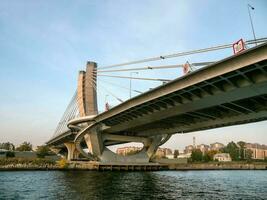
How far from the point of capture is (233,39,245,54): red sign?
2694 centimetres

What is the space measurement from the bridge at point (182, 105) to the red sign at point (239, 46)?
430mm

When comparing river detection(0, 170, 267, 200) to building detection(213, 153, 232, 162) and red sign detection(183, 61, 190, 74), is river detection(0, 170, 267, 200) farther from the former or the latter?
building detection(213, 153, 232, 162)

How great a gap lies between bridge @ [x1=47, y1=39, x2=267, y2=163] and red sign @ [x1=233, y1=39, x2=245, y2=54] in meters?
0.43

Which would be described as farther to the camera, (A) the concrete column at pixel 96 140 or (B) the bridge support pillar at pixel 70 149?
(B) the bridge support pillar at pixel 70 149

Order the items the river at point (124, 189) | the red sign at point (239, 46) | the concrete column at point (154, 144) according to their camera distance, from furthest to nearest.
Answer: the concrete column at point (154, 144) < the river at point (124, 189) < the red sign at point (239, 46)

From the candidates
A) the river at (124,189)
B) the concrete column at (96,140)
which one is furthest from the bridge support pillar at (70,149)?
the river at (124,189)

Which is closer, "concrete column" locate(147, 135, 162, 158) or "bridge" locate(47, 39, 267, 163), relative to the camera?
"bridge" locate(47, 39, 267, 163)

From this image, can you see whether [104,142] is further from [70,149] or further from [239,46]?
[239,46]

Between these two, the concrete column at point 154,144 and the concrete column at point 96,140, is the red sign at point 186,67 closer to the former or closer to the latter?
the concrete column at point 96,140

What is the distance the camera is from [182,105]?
40500 millimetres

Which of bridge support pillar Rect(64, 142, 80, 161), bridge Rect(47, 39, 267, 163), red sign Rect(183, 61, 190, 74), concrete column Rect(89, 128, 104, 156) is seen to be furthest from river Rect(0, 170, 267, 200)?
bridge support pillar Rect(64, 142, 80, 161)

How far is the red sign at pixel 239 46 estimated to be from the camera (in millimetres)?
26938

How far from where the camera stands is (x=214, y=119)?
1925 inches

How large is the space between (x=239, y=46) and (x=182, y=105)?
48.0 feet
